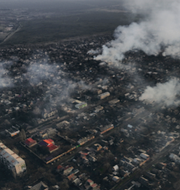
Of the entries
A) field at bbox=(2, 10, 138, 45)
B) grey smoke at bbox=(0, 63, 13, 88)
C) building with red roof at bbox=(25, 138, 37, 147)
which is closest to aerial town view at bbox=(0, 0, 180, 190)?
grey smoke at bbox=(0, 63, 13, 88)

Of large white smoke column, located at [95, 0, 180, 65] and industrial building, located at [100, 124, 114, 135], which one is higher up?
large white smoke column, located at [95, 0, 180, 65]

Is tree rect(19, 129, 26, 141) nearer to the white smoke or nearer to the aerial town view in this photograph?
the aerial town view

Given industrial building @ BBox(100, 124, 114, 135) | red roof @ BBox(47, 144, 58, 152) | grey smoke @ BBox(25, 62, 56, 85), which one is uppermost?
grey smoke @ BBox(25, 62, 56, 85)

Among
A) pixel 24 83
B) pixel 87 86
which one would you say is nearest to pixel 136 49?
pixel 87 86

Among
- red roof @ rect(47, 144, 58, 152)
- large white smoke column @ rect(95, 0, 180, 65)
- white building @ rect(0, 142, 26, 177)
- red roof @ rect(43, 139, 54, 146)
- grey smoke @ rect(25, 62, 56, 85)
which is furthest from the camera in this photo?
large white smoke column @ rect(95, 0, 180, 65)

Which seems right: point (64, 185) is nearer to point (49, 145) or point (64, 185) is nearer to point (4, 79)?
point (49, 145)

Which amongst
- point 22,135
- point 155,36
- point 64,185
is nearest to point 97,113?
point 22,135

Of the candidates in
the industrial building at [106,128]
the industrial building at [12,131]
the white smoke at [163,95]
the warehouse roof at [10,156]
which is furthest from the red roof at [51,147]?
the white smoke at [163,95]

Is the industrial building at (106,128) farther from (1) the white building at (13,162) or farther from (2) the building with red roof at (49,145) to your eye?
(1) the white building at (13,162)
